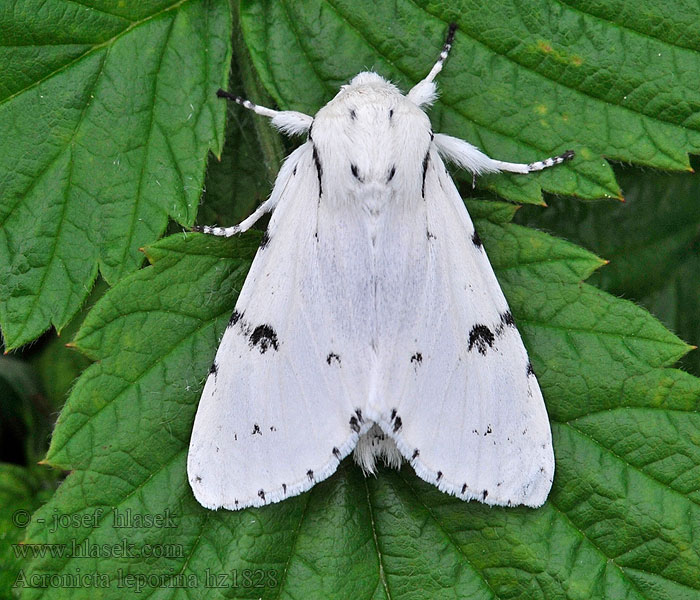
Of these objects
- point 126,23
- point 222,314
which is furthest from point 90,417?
point 126,23

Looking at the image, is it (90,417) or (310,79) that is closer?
(90,417)

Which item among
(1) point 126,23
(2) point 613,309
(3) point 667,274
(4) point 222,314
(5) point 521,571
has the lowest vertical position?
(5) point 521,571

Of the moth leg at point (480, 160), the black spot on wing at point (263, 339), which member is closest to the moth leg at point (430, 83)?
the moth leg at point (480, 160)

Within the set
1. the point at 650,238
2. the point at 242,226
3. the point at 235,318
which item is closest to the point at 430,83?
the point at 242,226

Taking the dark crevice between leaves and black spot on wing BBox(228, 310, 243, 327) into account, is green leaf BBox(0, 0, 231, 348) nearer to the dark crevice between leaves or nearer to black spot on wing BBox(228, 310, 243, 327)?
black spot on wing BBox(228, 310, 243, 327)

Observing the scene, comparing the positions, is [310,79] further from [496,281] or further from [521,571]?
[521,571]

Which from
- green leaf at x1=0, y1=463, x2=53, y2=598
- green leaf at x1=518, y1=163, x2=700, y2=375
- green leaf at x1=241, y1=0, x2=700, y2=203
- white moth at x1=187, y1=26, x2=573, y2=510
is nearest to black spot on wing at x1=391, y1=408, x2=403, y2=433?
white moth at x1=187, y1=26, x2=573, y2=510

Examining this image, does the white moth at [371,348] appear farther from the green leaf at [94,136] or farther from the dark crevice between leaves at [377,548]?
the green leaf at [94,136]

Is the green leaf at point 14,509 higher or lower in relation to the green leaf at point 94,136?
lower
